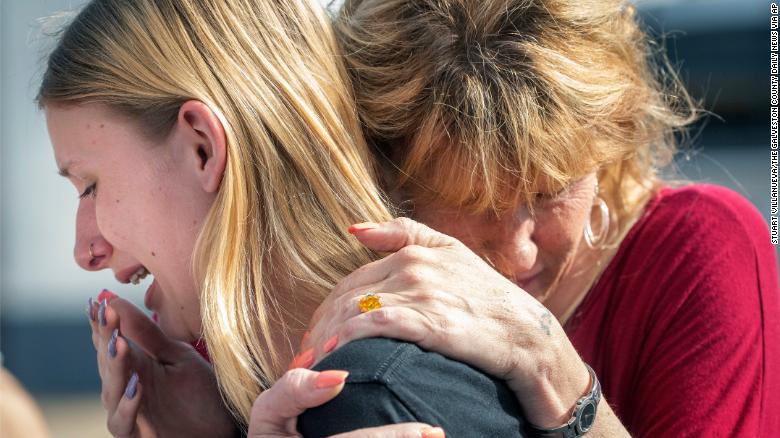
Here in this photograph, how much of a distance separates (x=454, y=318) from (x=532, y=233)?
696 millimetres

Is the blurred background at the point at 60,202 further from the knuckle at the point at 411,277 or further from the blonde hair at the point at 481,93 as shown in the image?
the knuckle at the point at 411,277

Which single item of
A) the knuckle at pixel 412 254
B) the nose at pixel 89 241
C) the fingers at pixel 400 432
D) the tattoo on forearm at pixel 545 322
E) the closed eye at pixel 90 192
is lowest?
the tattoo on forearm at pixel 545 322

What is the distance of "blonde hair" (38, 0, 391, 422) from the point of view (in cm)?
171

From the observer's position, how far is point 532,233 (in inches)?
82.7

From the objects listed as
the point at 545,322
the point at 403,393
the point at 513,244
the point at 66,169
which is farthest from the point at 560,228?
the point at 66,169

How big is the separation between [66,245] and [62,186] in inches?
21.4

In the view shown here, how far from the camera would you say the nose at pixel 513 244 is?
2.03 metres

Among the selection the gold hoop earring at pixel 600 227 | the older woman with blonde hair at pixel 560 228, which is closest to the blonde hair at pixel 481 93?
the older woman with blonde hair at pixel 560 228

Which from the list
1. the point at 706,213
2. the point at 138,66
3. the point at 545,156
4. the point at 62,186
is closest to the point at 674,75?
the point at 706,213

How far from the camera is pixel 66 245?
6879mm

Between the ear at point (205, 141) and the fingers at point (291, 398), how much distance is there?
523mm

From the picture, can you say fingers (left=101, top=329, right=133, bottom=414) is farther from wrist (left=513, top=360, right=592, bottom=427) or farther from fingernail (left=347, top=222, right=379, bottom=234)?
wrist (left=513, top=360, right=592, bottom=427)

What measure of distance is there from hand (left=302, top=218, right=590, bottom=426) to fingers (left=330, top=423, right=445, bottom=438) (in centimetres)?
16

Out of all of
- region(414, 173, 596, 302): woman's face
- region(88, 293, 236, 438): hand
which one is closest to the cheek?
region(414, 173, 596, 302): woman's face
